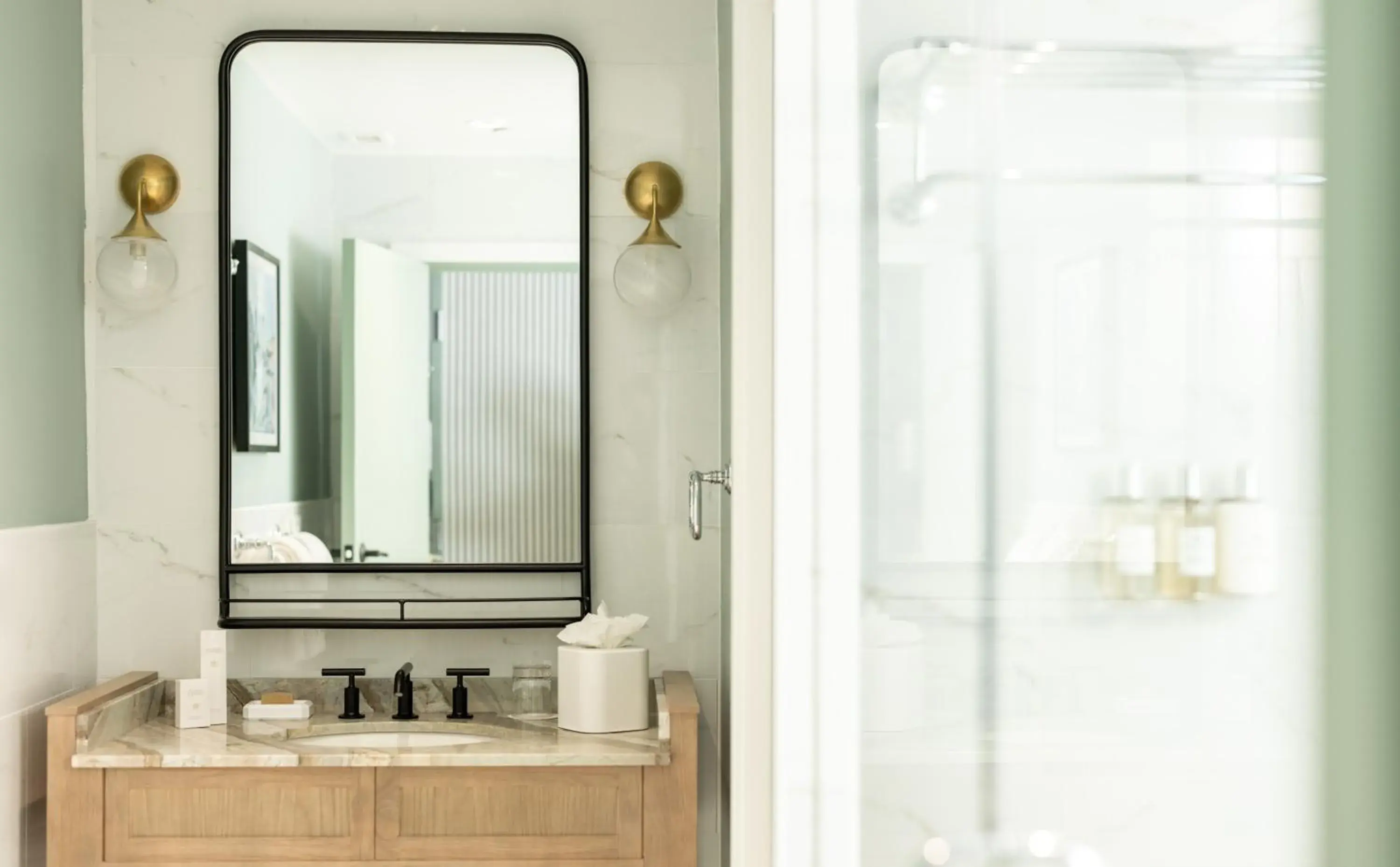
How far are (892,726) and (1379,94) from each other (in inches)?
25.2

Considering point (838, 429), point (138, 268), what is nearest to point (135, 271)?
point (138, 268)

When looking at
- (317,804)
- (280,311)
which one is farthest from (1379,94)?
(280,311)

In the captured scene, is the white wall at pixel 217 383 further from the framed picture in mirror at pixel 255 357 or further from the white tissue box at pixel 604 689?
the white tissue box at pixel 604 689

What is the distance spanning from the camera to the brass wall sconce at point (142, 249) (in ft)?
7.13

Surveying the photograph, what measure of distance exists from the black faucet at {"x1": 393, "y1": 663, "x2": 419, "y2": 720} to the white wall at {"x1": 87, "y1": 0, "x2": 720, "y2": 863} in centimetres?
13

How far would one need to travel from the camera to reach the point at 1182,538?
1.01 ft

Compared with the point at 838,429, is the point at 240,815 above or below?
below

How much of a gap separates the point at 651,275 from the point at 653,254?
0.04 metres

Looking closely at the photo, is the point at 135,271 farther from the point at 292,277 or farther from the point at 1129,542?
the point at 1129,542

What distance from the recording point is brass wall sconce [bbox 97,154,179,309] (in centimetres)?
217

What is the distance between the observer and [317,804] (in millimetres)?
1890

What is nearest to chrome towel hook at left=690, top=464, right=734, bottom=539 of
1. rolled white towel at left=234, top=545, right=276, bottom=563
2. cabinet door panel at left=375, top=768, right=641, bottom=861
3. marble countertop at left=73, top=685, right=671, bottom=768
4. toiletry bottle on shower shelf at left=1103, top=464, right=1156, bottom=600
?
marble countertop at left=73, top=685, right=671, bottom=768

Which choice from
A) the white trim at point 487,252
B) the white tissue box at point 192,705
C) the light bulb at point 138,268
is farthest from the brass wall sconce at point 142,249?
the white tissue box at point 192,705

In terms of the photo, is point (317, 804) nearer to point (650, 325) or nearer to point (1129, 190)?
point (650, 325)
